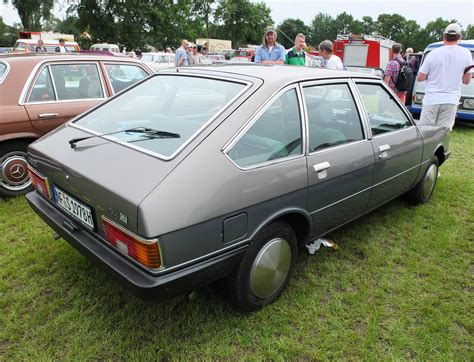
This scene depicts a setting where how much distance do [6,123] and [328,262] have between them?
141 inches

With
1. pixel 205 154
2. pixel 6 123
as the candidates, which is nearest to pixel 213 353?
pixel 205 154

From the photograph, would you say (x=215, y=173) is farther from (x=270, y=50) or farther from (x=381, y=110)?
(x=270, y=50)

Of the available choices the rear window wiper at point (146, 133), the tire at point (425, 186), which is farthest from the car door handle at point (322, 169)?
the tire at point (425, 186)

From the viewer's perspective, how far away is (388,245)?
342cm

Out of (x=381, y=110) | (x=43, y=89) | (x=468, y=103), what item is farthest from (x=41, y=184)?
(x=468, y=103)

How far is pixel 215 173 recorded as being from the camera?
1.97 metres

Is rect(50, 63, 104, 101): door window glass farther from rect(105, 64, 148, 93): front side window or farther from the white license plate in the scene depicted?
the white license plate

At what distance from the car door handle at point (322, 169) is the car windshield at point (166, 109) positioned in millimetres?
738

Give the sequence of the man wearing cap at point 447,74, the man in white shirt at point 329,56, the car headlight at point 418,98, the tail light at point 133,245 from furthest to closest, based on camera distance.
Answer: the car headlight at point 418,98 → the man in white shirt at point 329,56 → the man wearing cap at point 447,74 → the tail light at point 133,245

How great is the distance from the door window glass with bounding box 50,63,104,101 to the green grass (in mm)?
1873

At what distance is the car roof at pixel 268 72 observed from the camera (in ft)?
8.41

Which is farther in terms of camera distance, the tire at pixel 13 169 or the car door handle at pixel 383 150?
the tire at pixel 13 169

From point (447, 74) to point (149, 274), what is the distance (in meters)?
4.91

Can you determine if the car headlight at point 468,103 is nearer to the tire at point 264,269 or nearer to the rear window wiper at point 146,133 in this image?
the tire at point 264,269
